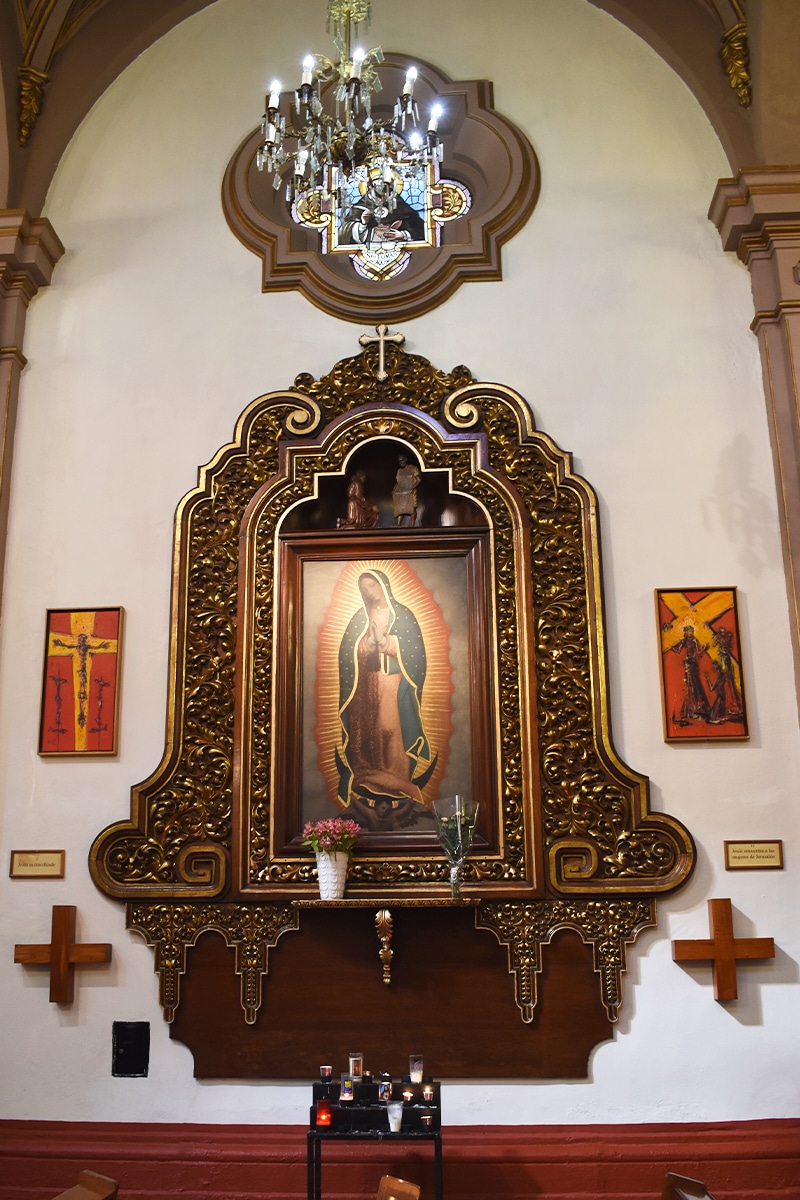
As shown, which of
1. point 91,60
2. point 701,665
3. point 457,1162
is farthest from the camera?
point 91,60

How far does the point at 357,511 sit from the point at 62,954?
2663 mm

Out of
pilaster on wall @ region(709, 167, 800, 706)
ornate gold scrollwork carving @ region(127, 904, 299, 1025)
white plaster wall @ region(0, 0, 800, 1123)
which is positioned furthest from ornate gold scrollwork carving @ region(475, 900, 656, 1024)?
pilaster on wall @ region(709, 167, 800, 706)

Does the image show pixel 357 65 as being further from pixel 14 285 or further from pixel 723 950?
pixel 723 950

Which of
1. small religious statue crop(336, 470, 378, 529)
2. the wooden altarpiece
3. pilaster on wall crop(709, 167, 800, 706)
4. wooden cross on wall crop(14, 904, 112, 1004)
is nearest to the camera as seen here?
the wooden altarpiece

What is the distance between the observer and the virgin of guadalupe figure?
18.5 ft

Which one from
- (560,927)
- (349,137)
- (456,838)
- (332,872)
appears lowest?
(560,927)

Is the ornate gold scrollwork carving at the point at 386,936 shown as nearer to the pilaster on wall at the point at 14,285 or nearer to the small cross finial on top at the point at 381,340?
the small cross finial on top at the point at 381,340

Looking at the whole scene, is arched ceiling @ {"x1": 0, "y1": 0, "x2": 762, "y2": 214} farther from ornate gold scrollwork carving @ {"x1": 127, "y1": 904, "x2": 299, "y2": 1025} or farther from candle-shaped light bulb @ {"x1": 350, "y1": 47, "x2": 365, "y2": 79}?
ornate gold scrollwork carving @ {"x1": 127, "y1": 904, "x2": 299, "y2": 1025}

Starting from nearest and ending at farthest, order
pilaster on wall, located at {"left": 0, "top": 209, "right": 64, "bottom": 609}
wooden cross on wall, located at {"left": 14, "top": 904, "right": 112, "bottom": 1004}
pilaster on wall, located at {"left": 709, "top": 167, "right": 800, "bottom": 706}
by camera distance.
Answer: wooden cross on wall, located at {"left": 14, "top": 904, "right": 112, "bottom": 1004} < pilaster on wall, located at {"left": 709, "top": 167, "right": 800, "bottom": 706} < pilaster on wall, located at {"left": 0, "top": 209, "right": 64, "bottom": 609}

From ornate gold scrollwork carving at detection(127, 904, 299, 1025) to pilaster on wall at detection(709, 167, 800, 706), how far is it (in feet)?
9.88

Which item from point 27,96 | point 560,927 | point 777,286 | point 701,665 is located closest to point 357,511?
point 701,665

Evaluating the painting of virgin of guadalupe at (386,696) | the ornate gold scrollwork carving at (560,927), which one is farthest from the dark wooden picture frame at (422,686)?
the ornate gold scrollwork carving at (560,927)

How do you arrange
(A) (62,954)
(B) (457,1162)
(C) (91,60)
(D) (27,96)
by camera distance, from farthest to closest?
1. (C) (91,60)
2. (D) (27,96)
3. (A) (62,954)
4. (B) (457,1162)

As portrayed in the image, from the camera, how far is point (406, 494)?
6.04 metres
